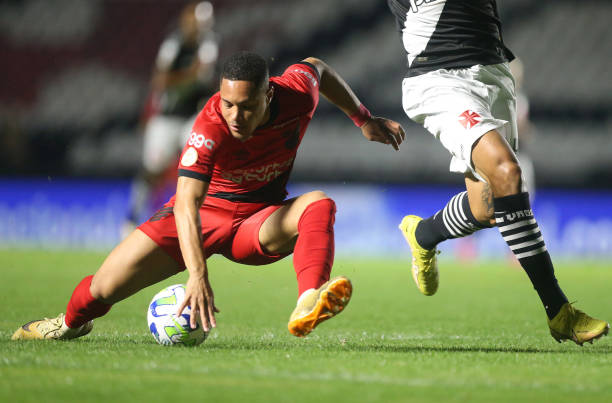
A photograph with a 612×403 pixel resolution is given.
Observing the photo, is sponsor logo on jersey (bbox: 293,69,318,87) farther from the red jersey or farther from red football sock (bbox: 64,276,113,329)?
red football sock (bbox: 64,276,113,329)

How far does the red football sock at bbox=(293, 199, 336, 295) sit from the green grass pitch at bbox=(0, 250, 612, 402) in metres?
0.33

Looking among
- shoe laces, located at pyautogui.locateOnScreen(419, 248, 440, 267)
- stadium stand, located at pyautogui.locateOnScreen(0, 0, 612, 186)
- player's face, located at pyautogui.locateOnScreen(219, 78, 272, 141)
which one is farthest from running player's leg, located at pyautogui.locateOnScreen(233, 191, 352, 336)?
stadium stand, located at pyautogui.locateOnScreen(0, 0, 612, 186)

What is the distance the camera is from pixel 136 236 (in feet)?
14.2

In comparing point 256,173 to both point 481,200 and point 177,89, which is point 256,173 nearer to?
point 481,200

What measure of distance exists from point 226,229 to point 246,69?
89 cm

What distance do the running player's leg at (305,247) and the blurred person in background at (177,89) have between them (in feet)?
17.4

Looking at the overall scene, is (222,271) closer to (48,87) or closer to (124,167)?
(124,167)

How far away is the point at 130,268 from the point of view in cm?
425

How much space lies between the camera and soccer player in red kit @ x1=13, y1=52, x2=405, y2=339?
387cm

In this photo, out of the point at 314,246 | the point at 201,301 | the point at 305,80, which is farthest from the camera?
the point at 305,80

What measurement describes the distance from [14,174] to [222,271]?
5.60m

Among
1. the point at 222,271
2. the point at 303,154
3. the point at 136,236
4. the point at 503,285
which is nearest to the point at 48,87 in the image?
the point at 303,154

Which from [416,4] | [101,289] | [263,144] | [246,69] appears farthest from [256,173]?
[416,4]

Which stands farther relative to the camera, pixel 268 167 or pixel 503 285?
pixel 503 285
